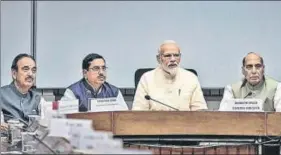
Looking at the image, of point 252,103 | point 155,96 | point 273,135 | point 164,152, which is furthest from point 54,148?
point 155,96

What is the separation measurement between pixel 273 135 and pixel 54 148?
3.83 feet

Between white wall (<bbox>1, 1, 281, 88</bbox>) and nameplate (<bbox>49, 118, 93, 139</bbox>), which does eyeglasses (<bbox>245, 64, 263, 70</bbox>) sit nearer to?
white wall (<bbox>1, 1, 281, 88</bbox>)

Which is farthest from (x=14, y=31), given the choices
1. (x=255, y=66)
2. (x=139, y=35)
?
(x=255, y=66)

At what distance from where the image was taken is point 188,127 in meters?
2.78

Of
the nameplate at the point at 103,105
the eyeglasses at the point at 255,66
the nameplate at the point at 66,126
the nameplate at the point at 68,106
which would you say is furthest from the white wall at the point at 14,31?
the nameplate at the point at 66,126

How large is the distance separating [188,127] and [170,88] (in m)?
1.05

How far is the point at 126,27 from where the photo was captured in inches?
204

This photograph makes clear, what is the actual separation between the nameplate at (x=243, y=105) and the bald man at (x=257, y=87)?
57 centimetres

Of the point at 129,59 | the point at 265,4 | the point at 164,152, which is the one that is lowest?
the point at 164,152

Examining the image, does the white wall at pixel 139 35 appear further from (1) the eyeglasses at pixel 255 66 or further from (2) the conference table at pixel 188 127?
(2) the conference table at pixel 188 127

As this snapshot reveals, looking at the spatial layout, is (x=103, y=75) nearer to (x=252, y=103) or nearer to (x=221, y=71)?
(x=252, y=103)

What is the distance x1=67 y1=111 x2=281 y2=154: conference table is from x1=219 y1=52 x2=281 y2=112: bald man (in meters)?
0.88

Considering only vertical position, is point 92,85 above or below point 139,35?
below

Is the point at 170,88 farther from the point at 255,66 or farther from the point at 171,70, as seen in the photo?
the point at 255,66
